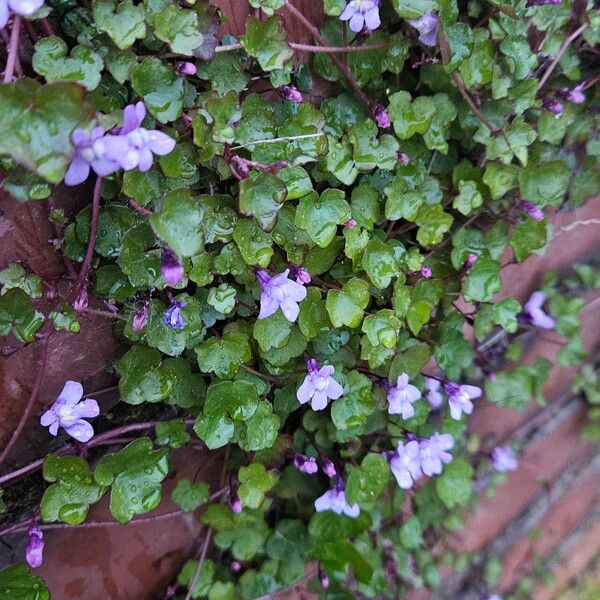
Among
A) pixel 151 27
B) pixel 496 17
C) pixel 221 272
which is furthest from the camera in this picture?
pixel 496 17

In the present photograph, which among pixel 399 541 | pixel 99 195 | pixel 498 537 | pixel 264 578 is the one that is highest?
pixel 99 195

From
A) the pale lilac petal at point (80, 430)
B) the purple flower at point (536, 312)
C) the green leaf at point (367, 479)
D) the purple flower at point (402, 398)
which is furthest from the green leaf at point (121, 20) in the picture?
the purple flower at point (536, 312)

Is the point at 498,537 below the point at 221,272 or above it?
below

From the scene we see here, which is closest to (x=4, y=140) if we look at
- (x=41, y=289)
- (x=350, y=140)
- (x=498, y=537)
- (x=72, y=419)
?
(x=41, y=289)

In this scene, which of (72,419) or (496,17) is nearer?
(72,419)

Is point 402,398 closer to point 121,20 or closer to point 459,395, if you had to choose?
point 459,395

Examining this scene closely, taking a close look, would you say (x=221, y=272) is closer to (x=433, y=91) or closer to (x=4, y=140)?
(x=4, y=140)

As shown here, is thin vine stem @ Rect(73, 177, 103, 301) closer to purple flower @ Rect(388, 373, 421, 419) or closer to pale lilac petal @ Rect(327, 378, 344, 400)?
pale lilac petal @ Rect(327, 378, 344, 400)

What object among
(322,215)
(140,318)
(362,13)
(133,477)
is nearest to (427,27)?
(362,13)
